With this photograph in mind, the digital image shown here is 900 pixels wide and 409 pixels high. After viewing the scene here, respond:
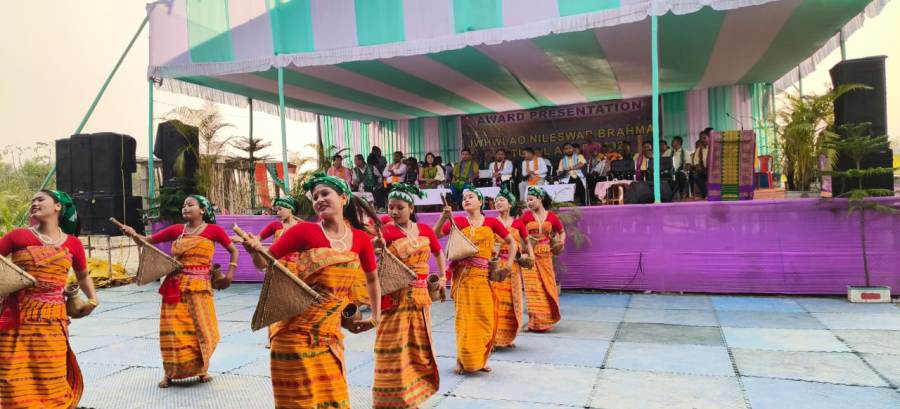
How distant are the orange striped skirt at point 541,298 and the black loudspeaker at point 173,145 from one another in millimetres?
7507

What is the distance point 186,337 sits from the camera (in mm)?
4793

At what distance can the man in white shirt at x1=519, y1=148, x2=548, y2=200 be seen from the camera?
1128 centimetres

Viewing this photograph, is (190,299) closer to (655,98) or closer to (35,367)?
(35,367)

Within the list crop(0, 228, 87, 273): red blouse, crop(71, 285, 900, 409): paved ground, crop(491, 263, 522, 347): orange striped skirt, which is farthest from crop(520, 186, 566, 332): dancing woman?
crop(0, 228, 87, 273): red blouse

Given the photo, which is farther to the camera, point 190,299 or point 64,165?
point 64,165

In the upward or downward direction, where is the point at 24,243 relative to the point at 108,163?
downward

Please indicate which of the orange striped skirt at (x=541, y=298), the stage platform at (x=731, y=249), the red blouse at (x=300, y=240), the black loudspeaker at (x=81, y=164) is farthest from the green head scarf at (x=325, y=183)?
the black loudspeaker at (x=81, y=164)

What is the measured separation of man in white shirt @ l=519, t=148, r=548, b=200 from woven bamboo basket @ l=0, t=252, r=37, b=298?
28.3 feet

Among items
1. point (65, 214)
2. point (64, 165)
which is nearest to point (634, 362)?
point (65, 214)

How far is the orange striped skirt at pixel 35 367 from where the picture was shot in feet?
11.9

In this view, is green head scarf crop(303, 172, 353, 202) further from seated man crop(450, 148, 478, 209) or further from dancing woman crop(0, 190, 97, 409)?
seated man crop(450, 148, 478, 209)

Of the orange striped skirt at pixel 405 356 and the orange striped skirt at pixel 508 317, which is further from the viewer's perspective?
the orange striped skirt at pixel 508 317

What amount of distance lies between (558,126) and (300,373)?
13.9m

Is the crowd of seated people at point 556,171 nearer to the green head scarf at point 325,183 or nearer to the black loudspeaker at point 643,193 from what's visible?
the black loudspeaker at point 643,193
